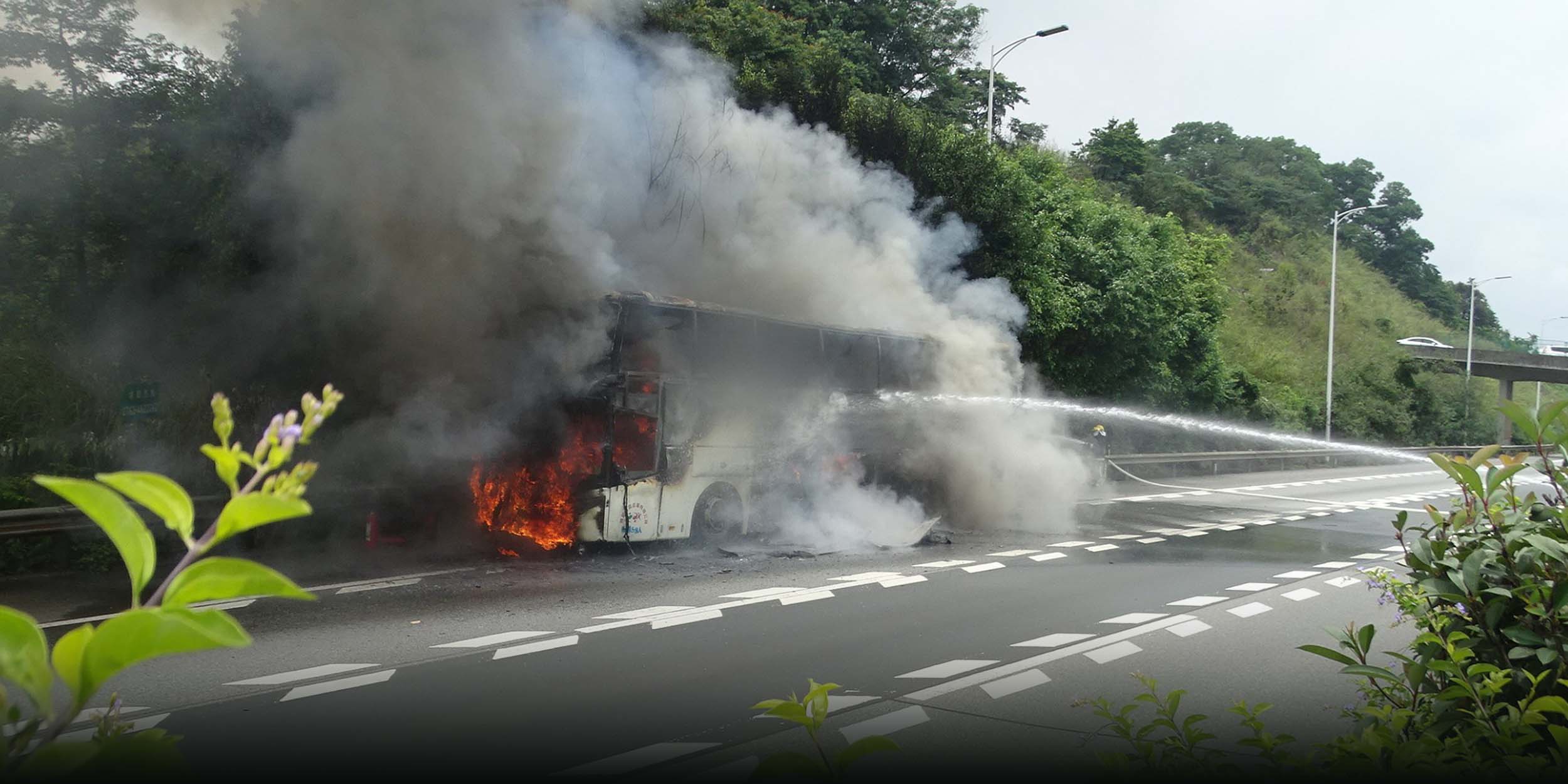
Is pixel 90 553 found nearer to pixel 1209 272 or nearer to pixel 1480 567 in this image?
pixel 1480 567

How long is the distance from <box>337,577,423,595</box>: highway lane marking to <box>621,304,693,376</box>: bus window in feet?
8.39

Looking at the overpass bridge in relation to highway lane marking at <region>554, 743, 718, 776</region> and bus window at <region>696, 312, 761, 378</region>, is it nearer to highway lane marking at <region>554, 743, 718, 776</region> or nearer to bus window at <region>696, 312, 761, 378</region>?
bus window at <region>696, 312, 761, 378</region>

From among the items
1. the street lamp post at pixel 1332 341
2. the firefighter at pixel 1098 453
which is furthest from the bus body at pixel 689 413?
the street lamp post at pixel 1332 341

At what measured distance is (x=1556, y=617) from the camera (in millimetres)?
2564

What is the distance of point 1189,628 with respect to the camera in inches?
277

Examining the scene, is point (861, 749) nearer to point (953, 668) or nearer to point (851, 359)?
point (953, 668)

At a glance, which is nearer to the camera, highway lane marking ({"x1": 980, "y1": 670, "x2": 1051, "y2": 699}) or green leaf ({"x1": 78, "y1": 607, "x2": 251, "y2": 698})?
green leaf ({"x1": 78, "y1": 607, "x2": 251, "y2": 698})

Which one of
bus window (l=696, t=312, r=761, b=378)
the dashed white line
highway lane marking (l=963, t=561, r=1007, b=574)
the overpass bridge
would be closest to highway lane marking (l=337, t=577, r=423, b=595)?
bus window (l=696, t=312, r=761, b=378)

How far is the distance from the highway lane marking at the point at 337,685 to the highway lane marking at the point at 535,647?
61 centimetres

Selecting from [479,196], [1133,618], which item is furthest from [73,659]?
[479,196]

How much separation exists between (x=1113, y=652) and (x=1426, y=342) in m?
33.9

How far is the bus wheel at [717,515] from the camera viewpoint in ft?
33.2

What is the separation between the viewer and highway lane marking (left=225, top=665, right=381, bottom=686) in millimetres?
5125

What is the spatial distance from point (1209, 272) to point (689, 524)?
23.8 metres
